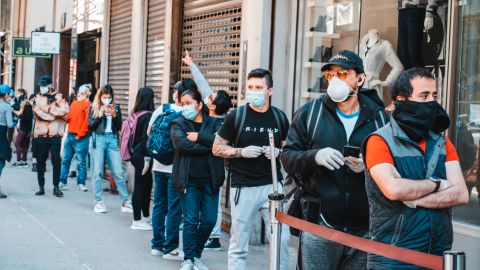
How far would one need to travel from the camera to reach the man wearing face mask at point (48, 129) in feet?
44.7

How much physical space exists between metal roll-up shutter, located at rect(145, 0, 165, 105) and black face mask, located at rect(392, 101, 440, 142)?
10.1 m

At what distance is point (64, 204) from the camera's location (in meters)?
13.1

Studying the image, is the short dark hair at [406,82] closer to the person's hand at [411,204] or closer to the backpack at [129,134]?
the person's hand at [411,204]

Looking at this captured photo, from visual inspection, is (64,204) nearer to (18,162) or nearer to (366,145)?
(18,162)

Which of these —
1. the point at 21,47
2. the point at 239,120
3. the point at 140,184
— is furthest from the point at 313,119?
the point at 21,47

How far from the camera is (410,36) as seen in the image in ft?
26.8

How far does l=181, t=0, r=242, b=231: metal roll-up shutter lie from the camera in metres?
11.2

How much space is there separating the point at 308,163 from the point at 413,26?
3.62 m

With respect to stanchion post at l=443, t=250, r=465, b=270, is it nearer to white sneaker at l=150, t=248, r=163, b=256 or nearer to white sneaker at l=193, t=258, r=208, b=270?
white sneaker at l=193, t=258, r=208, b=270

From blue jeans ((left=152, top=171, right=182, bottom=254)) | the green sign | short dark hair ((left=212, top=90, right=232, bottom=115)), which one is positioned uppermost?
the green sign

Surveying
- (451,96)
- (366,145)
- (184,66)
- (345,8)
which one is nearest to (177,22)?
(184,66)

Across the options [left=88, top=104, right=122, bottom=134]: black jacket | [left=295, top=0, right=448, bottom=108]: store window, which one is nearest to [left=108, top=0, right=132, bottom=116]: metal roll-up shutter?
[left=88, top=104, right=122, bottom=134]: black jacket

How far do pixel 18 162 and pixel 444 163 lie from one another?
54.8ft

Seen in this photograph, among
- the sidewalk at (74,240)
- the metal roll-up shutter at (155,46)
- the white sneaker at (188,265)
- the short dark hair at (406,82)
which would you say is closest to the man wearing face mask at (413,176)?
the short dark hair at (406,82)
